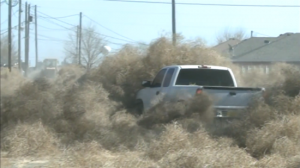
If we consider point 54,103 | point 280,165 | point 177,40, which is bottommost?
point 280,165

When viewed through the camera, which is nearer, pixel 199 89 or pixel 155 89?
pixel 199 89

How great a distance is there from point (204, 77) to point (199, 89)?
182cm

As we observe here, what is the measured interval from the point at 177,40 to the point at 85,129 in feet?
27.1

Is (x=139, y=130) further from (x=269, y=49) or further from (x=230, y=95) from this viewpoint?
(x=269, y=49)

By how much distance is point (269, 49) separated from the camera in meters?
24.2

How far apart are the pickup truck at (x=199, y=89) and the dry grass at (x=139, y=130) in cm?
33

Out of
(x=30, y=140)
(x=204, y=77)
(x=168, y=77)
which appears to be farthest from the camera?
(x=204, y=77)

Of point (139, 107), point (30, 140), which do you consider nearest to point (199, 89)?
point (139, 107)

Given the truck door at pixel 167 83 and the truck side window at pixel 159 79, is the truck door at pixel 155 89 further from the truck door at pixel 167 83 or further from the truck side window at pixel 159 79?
the truck door at pixel 167 83

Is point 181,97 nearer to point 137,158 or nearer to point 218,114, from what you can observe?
point 218,114

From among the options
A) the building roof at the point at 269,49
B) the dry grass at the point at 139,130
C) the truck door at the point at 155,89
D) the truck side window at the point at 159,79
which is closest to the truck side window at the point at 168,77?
the truck door at the point at 155,89

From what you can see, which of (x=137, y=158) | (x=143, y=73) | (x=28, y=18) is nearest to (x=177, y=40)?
(x=143, y=73)

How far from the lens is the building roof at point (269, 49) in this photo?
18.8m

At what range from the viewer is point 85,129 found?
495 inches
